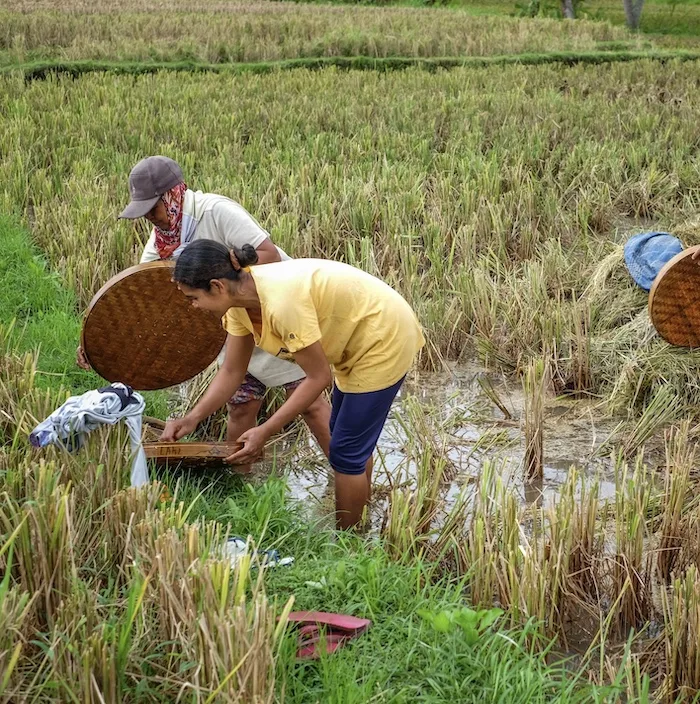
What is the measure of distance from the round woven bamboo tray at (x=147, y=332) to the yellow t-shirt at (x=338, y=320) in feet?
1.11

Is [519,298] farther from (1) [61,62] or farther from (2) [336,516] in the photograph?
(1) [61,62]

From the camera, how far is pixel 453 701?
2270 millimetres

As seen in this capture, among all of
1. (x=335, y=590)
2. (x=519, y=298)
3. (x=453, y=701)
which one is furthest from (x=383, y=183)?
(x=453, y=701)

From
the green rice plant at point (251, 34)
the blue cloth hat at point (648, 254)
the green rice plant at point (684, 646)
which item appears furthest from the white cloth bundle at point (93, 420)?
the green rice plant at point (251, 34)

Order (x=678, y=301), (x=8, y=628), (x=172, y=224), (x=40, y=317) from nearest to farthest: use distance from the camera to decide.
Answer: (x=8, y=628) < (x=172, y=224) < (x=678, y=301) < (x=40, y=317)

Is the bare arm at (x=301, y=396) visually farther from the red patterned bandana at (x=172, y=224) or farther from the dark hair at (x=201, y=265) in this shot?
the red patterned bandana at (x=172, y=224)

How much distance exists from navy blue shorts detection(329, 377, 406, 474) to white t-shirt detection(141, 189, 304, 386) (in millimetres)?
410

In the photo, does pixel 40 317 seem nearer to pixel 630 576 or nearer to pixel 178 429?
pixel 178 429

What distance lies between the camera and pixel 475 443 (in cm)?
404

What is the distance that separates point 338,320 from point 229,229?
78 cm

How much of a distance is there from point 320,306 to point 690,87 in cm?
1025

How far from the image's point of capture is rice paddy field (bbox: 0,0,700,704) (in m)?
2.22

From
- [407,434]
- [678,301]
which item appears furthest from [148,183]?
[678,301]

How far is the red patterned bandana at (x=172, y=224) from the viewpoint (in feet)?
11.4
